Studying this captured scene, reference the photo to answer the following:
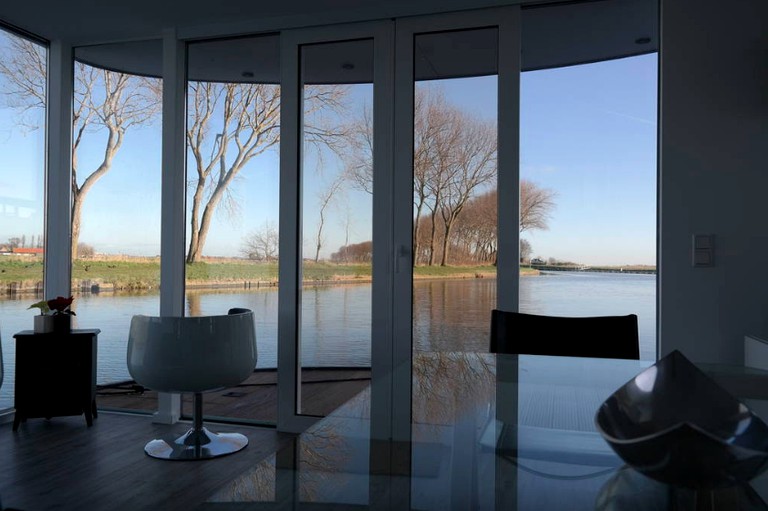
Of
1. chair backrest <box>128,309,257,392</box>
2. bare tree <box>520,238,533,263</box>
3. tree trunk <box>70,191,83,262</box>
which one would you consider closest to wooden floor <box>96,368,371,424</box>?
chair backrest <box>128,309,257,392</box>

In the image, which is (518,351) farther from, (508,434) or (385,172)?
(385,172)

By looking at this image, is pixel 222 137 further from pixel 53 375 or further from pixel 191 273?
pixel 53 375

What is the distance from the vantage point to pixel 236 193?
4.02m

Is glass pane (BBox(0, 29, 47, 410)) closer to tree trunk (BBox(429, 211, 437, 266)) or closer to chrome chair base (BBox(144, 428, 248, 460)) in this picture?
chrome chair base (BBox(144, 428, 248, 460))

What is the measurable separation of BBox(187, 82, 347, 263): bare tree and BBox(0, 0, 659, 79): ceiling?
12cm

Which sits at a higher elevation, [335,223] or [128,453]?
[335,223]

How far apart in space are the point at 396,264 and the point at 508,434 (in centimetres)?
233

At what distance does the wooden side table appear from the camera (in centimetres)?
372

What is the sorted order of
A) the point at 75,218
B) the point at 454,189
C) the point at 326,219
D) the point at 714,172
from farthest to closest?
1. the point at 75,218
2. the point at 326,219
3. the point at 454,189
4. the point at 714,172

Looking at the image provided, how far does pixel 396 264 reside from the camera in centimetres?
362

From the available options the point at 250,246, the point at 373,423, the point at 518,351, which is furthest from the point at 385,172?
the point at 373,423

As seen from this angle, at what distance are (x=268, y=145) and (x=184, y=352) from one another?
4.88 ft

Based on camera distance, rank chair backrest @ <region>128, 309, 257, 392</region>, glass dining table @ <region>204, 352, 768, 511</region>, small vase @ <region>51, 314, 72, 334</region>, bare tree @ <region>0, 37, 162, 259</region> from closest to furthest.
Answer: glass dining table @ <region>204, 352, 768, 511</region>
chair backrest @ <region>128, 309, 257, 392</region>
small vase @ <region>51, 314, 72, 334</region>
bare tree @ <region>0, 37, 162, 259</region>

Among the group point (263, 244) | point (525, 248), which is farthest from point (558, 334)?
point (263, 244)
